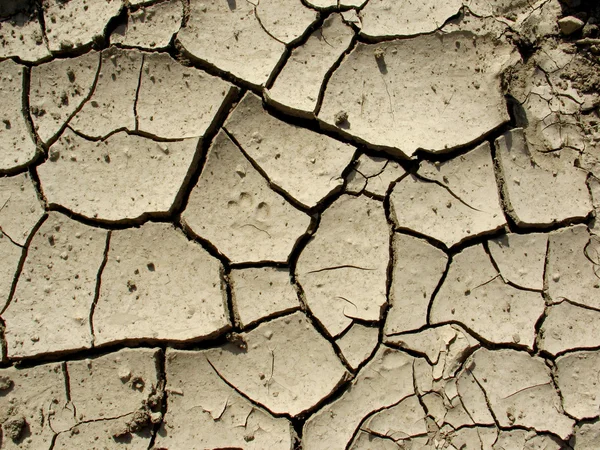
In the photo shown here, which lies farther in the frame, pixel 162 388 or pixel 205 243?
pixel 205 243

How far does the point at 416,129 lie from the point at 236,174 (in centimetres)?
84

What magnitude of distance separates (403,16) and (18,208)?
1.97m

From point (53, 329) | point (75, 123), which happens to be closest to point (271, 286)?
point (53, 329)

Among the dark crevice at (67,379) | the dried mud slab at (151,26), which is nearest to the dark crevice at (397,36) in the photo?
the dried mud slab at (151,26)

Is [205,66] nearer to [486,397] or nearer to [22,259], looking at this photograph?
[22,259]

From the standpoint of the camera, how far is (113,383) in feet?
8.17

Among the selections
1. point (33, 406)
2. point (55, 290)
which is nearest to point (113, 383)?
point (33, 406)

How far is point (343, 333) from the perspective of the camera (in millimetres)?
2535

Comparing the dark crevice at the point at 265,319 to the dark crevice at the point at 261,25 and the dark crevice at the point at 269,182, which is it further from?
the dark crevice at the point at 261,25

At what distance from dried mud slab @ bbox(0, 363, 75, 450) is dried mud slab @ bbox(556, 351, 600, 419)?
207cm

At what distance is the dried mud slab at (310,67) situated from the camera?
2682mm

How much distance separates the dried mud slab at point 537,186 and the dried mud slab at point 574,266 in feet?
0.28

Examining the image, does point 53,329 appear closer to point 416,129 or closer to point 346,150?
point 346,150

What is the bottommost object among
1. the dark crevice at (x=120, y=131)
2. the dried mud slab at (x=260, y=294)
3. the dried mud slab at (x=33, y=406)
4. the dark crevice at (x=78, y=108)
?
the dried mud slab at (x=33, y=406)
